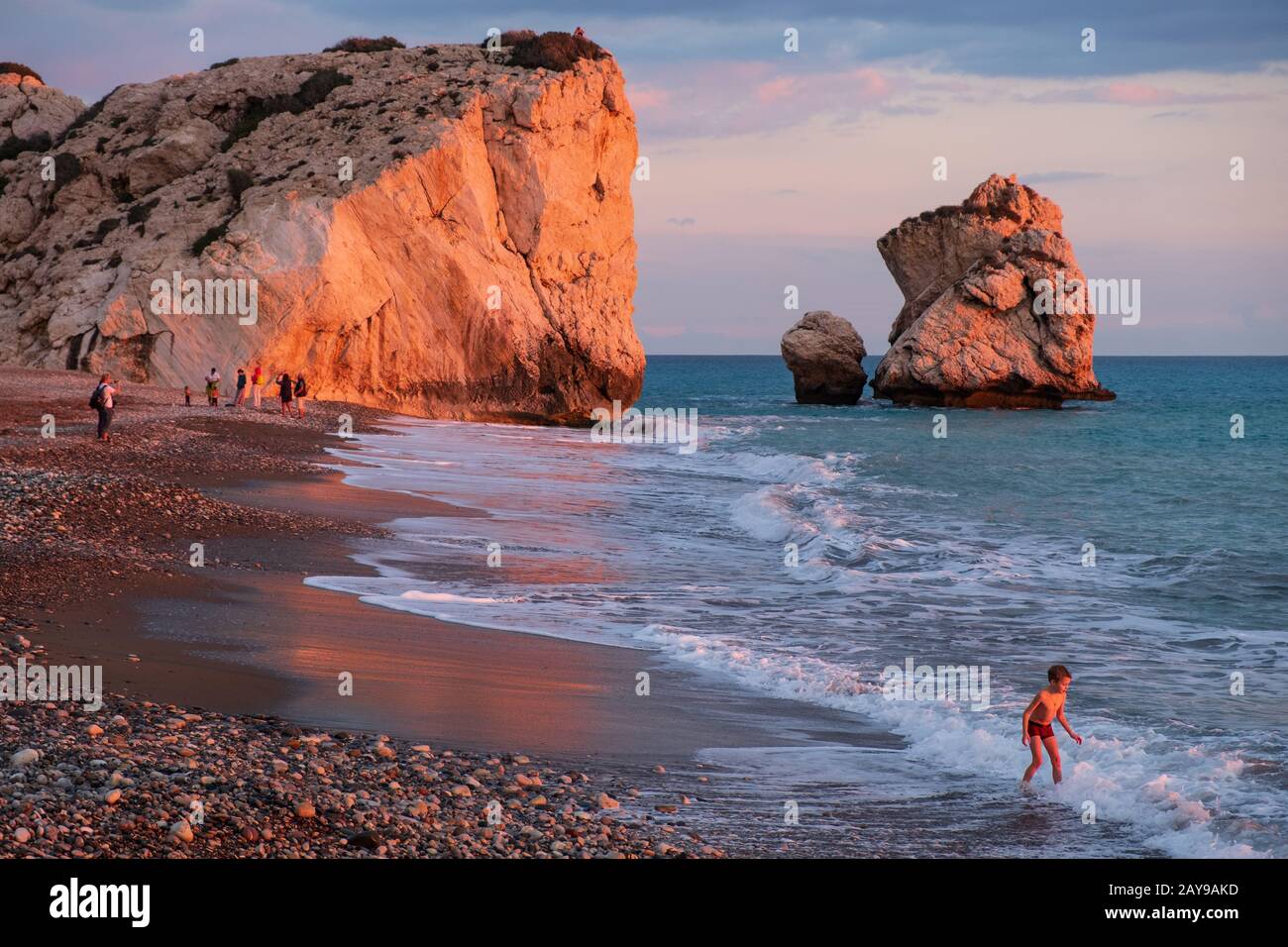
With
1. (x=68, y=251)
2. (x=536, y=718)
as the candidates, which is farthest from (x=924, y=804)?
(x=68, y=251)

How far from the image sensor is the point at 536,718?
9.24 metres

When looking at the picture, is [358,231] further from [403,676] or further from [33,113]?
[403,676]

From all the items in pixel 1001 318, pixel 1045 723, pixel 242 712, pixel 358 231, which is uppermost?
pixel 358 231

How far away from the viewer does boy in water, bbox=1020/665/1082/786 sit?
28.1 ft

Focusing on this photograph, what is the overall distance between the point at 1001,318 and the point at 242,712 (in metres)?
61.6

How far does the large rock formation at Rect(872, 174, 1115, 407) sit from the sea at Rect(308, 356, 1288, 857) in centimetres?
3039

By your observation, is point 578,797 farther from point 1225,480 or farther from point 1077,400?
point 1077,400

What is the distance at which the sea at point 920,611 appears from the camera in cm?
797

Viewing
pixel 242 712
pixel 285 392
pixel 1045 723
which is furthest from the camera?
pixel 285 392

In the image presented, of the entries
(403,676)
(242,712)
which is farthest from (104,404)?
(242,712)

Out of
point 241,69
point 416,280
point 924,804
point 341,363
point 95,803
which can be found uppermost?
point 241,69

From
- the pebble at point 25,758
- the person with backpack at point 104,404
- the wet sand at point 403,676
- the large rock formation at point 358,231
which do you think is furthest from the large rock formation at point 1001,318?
the pebble at point 25,758

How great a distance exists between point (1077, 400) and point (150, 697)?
77.1 m

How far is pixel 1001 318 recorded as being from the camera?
65500 millimetres
